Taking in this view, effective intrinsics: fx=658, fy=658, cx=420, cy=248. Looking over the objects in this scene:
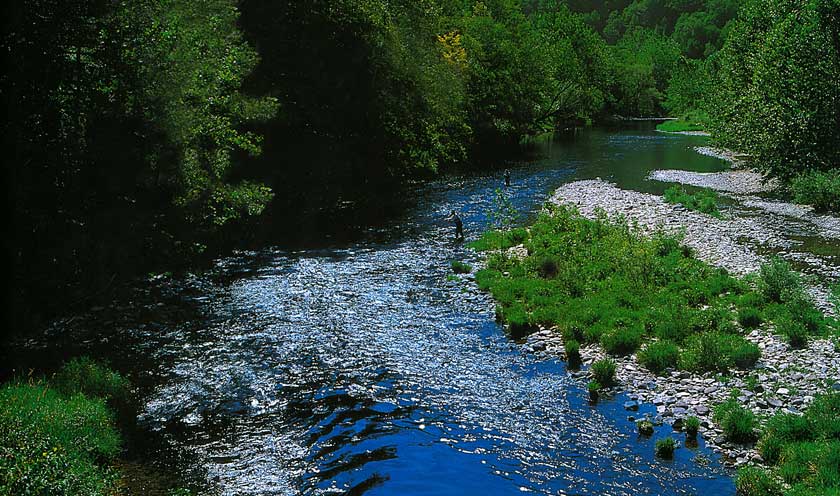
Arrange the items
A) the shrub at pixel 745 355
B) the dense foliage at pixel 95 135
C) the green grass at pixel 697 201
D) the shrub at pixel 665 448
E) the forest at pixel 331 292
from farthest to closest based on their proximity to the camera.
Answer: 1. the green grass at pixel 697 201
2. the dense foliage at pixel 95 135
3. the shrub at pixel 745 355
4. the forest at pixel 331 292
5. the shrub at pixel 665 448

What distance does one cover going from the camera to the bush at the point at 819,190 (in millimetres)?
33812

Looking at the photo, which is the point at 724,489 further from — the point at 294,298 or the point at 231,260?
the point at 231,260

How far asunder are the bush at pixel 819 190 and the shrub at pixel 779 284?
1597 cm

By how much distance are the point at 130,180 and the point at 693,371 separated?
1826 centimetres

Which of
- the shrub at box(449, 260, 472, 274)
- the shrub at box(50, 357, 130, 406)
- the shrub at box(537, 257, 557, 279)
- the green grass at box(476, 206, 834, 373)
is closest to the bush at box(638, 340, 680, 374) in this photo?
the green grass at box(476, 206, 834, 373)

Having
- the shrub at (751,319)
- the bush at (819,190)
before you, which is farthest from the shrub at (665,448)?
the bush at (819,190)

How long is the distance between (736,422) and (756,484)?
6.92 feet

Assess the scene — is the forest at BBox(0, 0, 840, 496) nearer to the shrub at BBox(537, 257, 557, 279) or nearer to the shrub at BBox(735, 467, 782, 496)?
the shrub at BBox(735, 467, 782, 496)

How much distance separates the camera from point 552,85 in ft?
302

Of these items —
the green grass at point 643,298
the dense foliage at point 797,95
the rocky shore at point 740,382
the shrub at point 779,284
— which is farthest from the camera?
the dense foliage at point 797,95

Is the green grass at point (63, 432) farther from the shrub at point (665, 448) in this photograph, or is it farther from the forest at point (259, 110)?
the shrub at point (665, 448)

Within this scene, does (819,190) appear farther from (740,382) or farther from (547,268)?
(740,382)

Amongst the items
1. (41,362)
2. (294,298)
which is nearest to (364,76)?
(294,298)

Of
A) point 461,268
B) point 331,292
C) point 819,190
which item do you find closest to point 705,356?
point 461,268
